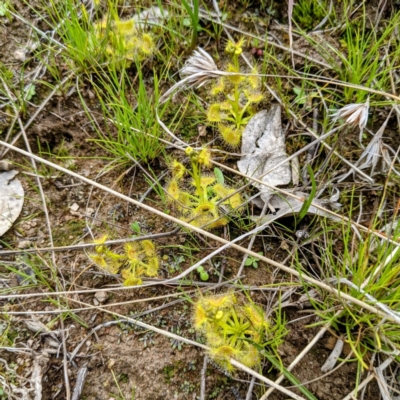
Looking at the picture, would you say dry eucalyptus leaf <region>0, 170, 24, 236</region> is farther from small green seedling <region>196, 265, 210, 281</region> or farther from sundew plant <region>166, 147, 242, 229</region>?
small green seedling <region>196, 265, 210, 281</region>

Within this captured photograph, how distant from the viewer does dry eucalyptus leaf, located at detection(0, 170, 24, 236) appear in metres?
2.02

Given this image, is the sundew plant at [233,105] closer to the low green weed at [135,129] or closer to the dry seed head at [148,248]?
the low green weed at [135,129]

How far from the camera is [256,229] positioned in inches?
71.2

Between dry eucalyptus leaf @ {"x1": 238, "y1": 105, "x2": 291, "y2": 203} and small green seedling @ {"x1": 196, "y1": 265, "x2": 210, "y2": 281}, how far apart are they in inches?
21.8

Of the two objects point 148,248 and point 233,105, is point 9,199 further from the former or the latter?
point 233,105

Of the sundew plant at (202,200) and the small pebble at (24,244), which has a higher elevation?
the sundew plant at (202,200)

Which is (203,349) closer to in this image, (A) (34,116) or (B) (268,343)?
(B) (268,343)

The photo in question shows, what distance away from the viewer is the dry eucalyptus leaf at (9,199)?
6.61 ft

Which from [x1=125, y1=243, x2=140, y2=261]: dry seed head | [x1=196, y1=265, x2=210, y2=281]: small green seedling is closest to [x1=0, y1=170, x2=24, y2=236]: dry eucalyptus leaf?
[x1=125, y1=243, x2=140, y2=261]: dry seed head

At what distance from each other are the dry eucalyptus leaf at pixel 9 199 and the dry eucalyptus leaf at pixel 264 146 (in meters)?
1.20

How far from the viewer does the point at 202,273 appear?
6.08 feet

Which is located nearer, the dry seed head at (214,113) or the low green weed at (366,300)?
the low green weed at (366,300)

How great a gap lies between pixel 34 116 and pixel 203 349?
1.59m

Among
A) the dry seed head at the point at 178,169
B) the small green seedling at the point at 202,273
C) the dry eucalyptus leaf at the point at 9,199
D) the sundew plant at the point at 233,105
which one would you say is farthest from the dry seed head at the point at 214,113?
the dry eucalyptus leaf at the point at 9,199
